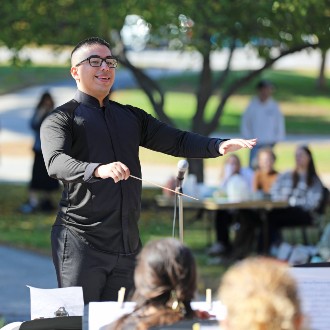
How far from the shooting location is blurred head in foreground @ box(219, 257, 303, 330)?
313 cm

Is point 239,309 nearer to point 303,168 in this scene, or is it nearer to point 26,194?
point 303,168

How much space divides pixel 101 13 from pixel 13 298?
4.39 m

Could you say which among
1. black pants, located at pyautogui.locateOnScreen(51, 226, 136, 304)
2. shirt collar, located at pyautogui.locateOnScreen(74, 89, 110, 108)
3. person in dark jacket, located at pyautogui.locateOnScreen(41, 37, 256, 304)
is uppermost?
shirt collar, located at pyautogui.locateOnScreen(74, 89, 110, 108)

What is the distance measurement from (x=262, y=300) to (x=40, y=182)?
12.8 metres

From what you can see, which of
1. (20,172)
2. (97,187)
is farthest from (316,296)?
(20,172)

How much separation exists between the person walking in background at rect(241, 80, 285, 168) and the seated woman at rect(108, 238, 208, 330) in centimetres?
1181

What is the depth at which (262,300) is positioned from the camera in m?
3.14

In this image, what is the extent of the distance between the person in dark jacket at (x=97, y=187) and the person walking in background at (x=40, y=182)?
1002cm

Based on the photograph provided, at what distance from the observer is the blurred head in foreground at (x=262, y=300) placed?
313 cm

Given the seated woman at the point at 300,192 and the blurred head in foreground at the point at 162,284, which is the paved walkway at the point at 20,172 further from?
the blurred head in foreground at the point at 162,284

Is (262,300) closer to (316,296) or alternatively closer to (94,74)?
(316,296)

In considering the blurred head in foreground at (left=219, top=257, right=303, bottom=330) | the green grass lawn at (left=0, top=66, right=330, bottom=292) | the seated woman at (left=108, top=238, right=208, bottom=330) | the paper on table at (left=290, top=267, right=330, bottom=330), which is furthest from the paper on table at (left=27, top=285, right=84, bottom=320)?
the green grass lawn at (left=0, top=66, right=330, bottom=292)

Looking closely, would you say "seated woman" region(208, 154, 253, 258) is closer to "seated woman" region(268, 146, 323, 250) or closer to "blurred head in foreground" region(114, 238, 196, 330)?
"seated woman" region(268, 146, 323, 250)

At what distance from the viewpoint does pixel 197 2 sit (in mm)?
13258
